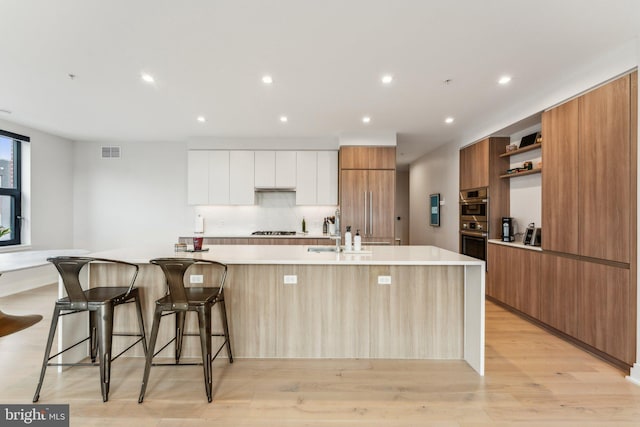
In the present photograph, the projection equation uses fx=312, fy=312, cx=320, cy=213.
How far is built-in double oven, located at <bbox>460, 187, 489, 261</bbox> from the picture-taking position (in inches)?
181

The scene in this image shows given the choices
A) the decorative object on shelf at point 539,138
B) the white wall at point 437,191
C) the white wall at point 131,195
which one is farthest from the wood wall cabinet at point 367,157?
the white wall at point 131,195

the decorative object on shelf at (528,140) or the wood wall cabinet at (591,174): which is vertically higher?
the decorative object on shelf at (528,140)

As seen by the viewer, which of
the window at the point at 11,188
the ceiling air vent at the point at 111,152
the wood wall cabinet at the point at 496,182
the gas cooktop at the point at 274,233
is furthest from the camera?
the ceiling air vent at the point at 111,152

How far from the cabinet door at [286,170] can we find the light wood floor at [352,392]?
135 inches

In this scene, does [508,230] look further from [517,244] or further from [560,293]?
[560,293]

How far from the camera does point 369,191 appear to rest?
5.25 metres

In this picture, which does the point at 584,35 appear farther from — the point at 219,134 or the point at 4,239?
the point at 4,239

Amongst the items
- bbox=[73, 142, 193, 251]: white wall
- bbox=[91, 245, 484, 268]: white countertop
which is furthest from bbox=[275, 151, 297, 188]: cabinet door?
bbox=[91, 245, 484, 268]: white countertop

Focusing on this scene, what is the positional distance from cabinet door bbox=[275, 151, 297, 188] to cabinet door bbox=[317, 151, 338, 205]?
47cm

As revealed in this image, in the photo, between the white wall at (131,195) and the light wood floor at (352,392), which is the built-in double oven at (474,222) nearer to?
the light wood floor at (352,392)

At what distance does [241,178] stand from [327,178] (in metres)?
1.54

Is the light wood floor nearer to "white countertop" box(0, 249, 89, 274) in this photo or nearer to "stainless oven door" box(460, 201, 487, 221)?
"white countertop" box(0, 249, 89, 274)

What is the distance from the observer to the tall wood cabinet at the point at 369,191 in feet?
17.2

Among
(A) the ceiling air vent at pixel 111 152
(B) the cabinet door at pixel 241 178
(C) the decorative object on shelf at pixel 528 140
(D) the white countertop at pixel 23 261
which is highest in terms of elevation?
(A) the ceiling air vent at pixel 111 152
